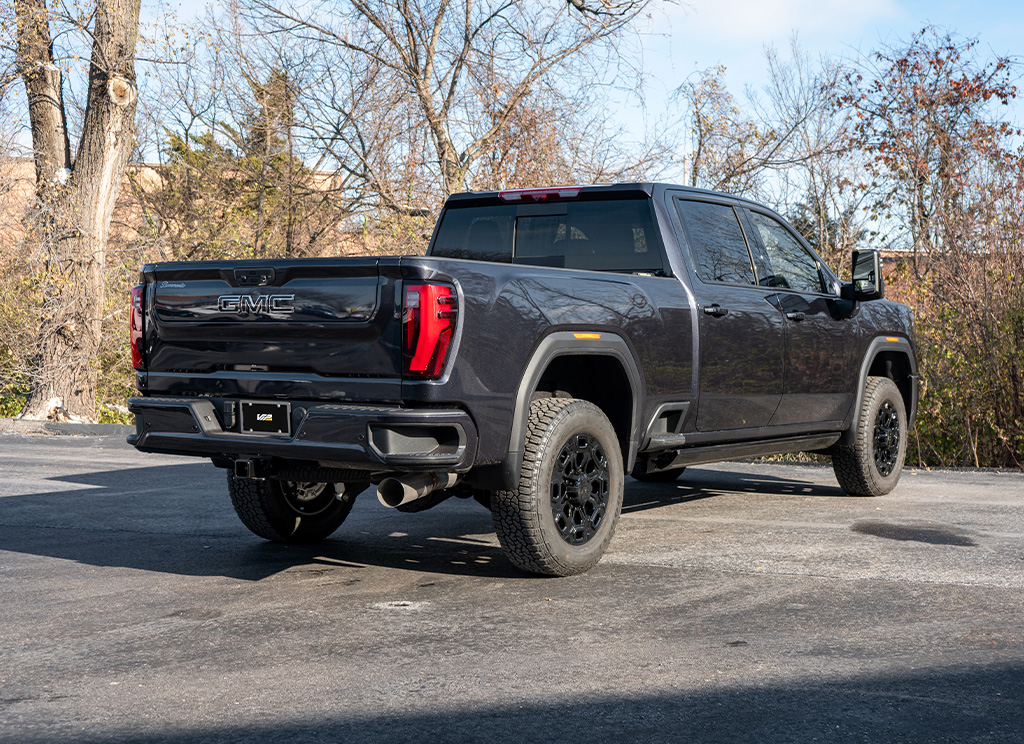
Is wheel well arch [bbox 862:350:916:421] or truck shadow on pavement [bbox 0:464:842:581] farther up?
wheel well arch [bbox 862:350:916:421]

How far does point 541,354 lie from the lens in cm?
525

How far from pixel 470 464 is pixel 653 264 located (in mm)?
2166

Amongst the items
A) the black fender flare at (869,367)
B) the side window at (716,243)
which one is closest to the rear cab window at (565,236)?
the side window at (716,243)

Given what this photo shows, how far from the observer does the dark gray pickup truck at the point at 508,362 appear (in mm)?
4816

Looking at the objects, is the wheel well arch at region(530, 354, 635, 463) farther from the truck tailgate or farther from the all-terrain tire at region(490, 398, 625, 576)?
the truck tailgate

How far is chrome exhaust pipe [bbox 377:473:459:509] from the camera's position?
4.96 metres

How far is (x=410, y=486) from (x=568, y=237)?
239 cm

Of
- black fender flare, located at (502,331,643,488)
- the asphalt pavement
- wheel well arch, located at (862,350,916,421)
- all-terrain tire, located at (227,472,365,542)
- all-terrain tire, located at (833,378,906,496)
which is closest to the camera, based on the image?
the asphalt pavement

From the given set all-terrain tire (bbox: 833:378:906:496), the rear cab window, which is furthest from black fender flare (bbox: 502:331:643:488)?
all-terrain tire (bbox: 833:378:906:496)

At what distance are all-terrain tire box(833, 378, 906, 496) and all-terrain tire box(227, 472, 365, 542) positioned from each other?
155 inches

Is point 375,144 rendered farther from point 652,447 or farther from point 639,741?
point 639,741

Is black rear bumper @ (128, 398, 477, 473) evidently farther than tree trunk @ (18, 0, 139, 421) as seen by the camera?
No

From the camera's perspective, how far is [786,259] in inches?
303

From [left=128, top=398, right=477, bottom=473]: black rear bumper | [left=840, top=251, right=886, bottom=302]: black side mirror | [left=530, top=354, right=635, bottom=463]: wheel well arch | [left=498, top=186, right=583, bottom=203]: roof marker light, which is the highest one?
[left=498, top=186, right=583, bottom=203]: roof marker light
